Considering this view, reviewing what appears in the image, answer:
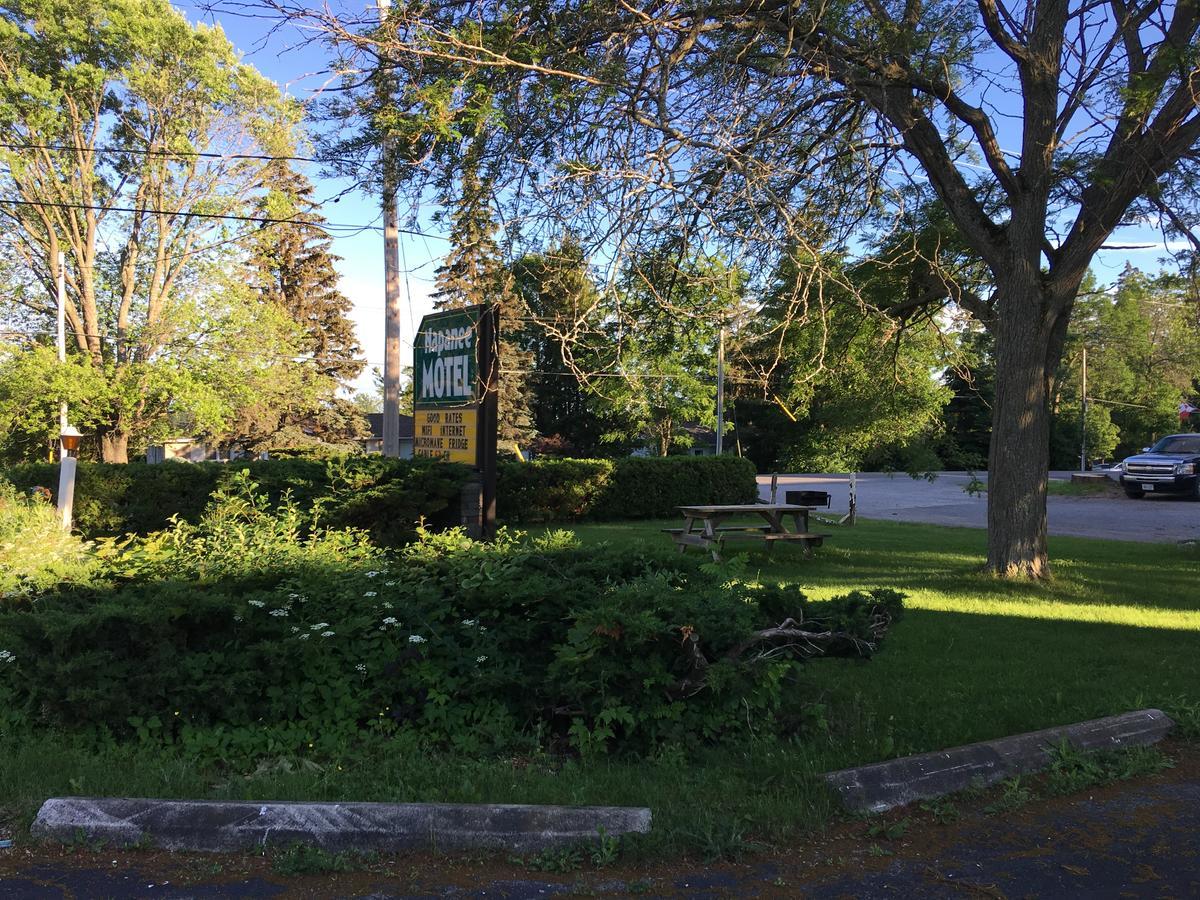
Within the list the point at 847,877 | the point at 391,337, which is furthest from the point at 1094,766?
the point at 391,337

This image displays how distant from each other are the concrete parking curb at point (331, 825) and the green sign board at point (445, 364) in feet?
23.3

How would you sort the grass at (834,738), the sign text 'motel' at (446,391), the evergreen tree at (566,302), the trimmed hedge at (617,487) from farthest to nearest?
1. the trimmed hedge at (617,487)
2. the sign text 'motel' at (446,391)
3. the evergreen tree at (566,302)
4. the grass at (834,738)

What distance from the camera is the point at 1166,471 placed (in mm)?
26766

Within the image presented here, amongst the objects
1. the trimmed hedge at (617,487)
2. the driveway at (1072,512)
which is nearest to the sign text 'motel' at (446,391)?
the trimmed hedge at (617,487)

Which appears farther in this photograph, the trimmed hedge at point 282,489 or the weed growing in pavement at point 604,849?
the trimmed hedge at point 282,489

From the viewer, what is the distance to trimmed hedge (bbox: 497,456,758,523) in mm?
19297

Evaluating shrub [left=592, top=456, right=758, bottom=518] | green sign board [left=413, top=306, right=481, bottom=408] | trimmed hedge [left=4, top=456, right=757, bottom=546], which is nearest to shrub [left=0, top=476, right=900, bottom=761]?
green sign board [left=413, top=306, right=481, bottom=408]

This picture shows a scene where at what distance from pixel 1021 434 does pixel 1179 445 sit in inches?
927

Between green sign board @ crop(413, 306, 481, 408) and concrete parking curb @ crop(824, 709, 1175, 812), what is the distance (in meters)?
7.14

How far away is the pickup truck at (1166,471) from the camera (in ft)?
87.7

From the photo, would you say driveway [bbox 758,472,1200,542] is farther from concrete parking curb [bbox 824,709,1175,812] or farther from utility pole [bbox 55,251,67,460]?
utility pole [bbox 55,251,67,460]

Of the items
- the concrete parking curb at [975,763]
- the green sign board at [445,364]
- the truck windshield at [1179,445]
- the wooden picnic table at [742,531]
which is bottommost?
the concrete parking curb at [975,763]

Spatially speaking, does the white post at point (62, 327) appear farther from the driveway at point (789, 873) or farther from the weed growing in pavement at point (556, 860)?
the weed growing in pavement at point (556, 860)

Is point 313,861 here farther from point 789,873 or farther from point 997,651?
point 997,651
